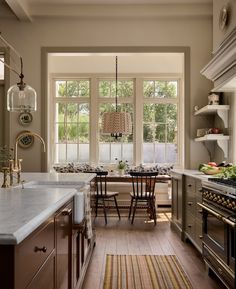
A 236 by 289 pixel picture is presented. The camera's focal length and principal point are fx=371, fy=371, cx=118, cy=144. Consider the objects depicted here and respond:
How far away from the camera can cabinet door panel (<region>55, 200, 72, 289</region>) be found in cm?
195

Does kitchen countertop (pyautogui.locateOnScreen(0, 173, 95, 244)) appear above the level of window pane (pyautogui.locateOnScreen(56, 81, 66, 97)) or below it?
below

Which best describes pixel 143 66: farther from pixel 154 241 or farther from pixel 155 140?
pixel 154 241

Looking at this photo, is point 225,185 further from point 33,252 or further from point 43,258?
point 33,252

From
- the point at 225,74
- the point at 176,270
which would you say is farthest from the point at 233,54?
the point at 176,270

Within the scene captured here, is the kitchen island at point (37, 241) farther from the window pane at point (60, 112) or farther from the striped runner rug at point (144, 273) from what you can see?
the window pane at point (60, 112)

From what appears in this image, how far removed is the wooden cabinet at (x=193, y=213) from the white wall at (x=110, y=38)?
1187 mm

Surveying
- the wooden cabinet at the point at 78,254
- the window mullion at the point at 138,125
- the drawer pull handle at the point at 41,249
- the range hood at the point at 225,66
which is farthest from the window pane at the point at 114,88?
the drawer pull handle at the point at 41,249

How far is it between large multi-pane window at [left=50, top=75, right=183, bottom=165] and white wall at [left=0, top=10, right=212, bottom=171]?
205 cm

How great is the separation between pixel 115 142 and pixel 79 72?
1650 mm

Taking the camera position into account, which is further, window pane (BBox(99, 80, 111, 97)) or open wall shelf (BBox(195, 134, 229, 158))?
window pane (BBox(99, 80, 111, 97))

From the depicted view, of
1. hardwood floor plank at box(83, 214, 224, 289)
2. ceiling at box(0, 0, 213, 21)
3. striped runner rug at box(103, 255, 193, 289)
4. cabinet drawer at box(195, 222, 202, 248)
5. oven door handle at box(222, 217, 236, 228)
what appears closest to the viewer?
oven door handle at box(222, 217, 236, 228)

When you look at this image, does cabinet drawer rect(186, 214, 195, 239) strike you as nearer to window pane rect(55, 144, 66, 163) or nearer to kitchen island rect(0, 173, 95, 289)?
kitchen island rect(0, 173, 95, 289)

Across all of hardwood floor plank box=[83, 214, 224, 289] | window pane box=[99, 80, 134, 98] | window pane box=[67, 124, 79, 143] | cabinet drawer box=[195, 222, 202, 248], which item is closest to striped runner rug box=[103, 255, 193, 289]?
hardwood floor plank box=[83, 214, 224, 289]

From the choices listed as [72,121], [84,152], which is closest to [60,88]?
[72,121]
